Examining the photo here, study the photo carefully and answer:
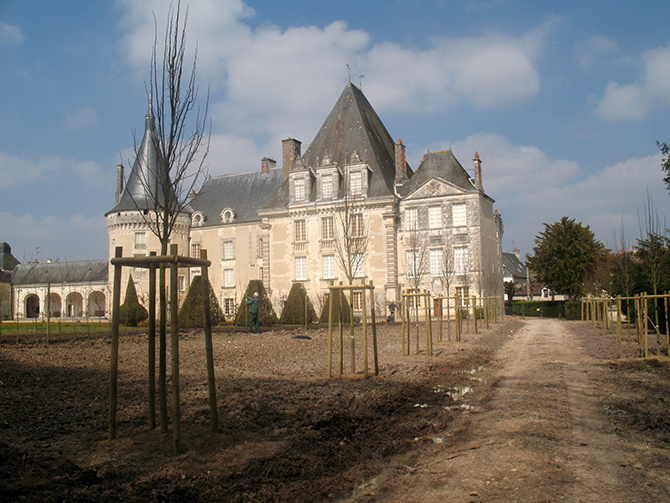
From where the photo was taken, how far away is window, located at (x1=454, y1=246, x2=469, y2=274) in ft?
110

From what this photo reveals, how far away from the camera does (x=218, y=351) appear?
13500 millimetres

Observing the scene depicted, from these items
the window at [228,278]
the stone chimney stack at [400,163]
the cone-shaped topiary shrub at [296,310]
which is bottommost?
the cone-shaped topiary shrub at [296,310]

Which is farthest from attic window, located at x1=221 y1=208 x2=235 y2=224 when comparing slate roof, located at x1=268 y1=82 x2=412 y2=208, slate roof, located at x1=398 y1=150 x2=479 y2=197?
slate roof, located at x1=398 y1=150 x2=479 y2=197

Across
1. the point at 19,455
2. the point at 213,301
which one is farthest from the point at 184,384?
the point at 213,301

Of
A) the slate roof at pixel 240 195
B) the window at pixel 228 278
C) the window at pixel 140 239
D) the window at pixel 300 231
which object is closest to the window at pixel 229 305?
the window at pixel 228 278

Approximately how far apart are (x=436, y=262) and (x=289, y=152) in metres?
13.2

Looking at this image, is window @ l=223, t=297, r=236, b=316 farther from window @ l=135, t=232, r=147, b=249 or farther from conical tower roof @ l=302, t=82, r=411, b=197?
conical tower roof @ l=302, t=82, r=411, b=197

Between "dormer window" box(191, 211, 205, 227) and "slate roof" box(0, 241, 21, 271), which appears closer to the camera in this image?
"dormer window" box(191, 211, 205, 227)

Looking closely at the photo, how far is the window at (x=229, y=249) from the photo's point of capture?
40625 millimetres

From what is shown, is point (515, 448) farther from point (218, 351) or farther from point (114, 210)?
point (114, 210)

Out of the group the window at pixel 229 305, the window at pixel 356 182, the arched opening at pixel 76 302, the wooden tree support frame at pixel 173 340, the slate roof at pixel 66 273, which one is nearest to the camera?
the wooden tree support frame at pixel 173 340

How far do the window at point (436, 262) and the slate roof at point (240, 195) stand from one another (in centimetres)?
1342

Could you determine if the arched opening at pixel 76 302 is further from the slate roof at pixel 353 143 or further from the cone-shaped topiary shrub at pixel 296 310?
the cone-shaped topiary shrub at pixel 296 310

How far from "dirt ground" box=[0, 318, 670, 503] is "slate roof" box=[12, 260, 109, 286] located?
4330 centimetres
